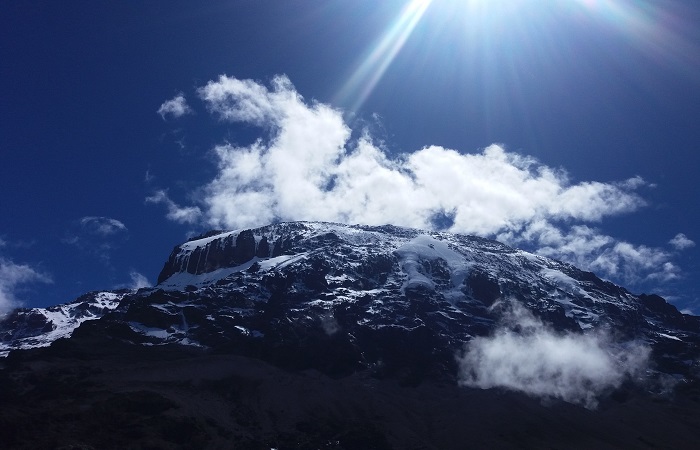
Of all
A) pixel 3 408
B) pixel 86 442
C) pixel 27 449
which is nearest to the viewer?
pixel 27 449

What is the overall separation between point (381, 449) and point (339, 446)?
12454mm

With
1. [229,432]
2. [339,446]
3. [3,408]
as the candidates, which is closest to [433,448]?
[339,446]

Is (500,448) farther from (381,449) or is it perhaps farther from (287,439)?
(287,439)

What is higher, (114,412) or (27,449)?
(114,412)

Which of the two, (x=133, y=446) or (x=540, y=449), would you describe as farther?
(x=540, y=449)

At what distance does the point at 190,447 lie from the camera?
184m

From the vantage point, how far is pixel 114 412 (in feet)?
640

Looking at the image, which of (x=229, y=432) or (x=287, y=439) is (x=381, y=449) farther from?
(x=229, y=432)

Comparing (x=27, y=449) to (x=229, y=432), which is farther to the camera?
(x=229, y=432)

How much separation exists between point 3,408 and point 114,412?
3027 centimetres

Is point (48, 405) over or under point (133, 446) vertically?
over

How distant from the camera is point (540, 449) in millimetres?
199875

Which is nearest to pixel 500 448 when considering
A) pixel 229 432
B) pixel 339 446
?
pixel 339 446

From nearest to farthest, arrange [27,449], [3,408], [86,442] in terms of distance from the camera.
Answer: [27,449]
[86,442]
[3,408]
